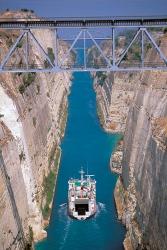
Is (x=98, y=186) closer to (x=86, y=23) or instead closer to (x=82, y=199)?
(x=82, y=199)

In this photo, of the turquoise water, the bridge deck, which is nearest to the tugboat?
the turquoise water

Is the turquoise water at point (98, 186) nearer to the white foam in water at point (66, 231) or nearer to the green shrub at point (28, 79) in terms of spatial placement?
the white foam in water at point (66, 231)

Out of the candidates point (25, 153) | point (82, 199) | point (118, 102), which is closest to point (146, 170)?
point (25, 153)

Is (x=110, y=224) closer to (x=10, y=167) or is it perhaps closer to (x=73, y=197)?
(x=73, y=197)

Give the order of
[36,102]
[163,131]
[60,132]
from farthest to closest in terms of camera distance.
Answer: [60,132]
[36,102]
[163,131]

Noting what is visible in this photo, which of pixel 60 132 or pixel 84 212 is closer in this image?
pixel 84 212

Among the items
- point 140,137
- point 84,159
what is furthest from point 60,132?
point 140,137

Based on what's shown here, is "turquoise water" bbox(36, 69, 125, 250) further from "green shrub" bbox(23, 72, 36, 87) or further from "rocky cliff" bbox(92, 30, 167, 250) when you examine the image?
"green shrub" bbox(23, 72, 36, 87)
